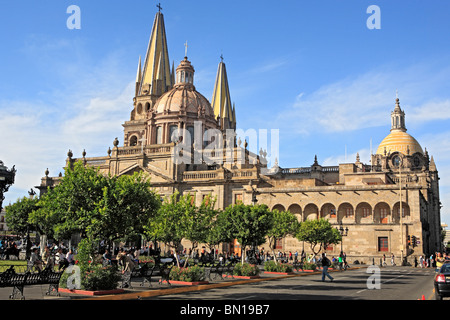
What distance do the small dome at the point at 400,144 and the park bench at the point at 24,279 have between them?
74.9 metres

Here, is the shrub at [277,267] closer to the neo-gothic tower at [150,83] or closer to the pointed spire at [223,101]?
the neo-gothic tower at [150,83]

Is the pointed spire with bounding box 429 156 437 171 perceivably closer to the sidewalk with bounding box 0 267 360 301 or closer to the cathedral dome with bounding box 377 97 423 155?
the cathedral dome with bounding box 377 97 423 155

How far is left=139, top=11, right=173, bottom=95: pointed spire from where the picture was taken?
66.8m

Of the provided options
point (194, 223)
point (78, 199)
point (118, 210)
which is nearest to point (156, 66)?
point (194, 223)

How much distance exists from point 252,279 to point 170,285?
20.3 feet

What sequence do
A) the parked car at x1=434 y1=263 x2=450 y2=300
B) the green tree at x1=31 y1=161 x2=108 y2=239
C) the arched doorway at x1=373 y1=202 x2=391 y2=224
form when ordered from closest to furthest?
the parked car at x1=434 y1=263 x2=450 y2=300 < the green tree at x1=31 y1=161 x2=108 y2=239 < the arched doorway at x1=373 y1=202 x2=391 y2=224

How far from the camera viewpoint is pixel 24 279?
1341cm

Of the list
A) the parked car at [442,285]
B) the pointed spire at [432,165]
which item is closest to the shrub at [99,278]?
the parked car at [442,285]

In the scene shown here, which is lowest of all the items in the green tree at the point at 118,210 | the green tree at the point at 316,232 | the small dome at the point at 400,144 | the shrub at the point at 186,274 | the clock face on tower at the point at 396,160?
the shrub at the point at 186,274

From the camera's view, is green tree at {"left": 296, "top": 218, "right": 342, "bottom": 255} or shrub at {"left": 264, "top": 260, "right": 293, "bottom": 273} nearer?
shrub at {"left": 264, "top": 260, "right": 293, "bottom": 273}

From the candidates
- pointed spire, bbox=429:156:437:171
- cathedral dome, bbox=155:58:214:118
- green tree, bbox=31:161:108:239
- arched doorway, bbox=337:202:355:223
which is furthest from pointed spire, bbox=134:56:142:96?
green tree, bbox=31:161:108:239

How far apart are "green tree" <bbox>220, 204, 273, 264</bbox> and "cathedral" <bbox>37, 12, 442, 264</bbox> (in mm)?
7309

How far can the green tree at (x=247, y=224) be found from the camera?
26.1 m
